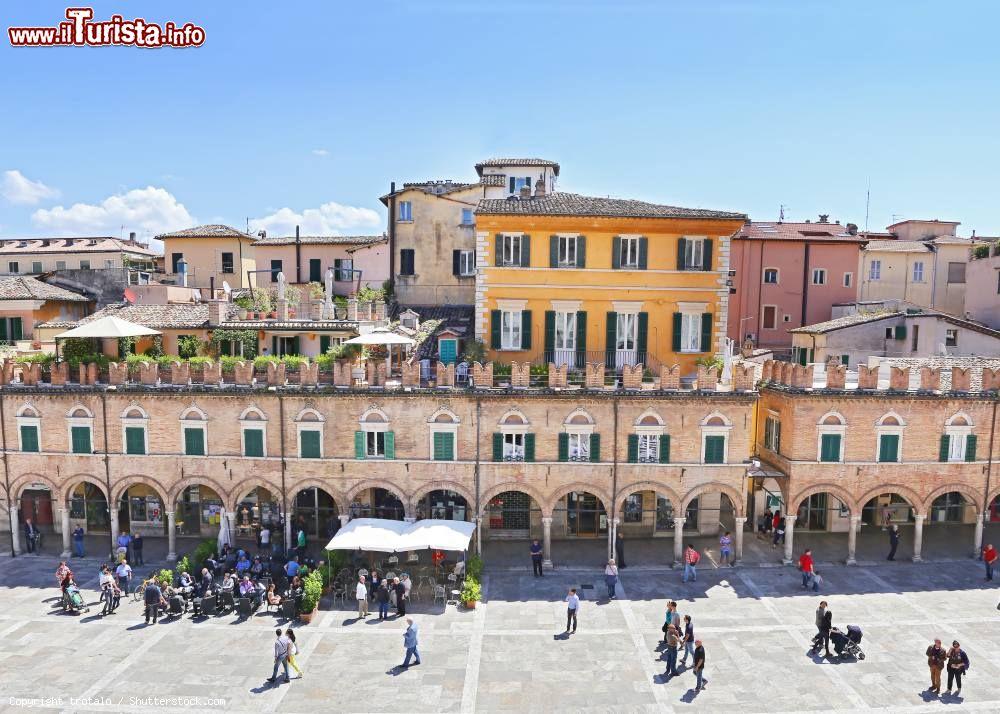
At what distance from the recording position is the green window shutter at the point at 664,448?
2695cm

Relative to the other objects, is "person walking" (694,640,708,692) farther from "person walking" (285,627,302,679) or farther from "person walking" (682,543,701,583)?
"person walking" (285,627,302,679)

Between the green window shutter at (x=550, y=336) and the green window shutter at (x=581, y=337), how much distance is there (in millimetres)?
1090

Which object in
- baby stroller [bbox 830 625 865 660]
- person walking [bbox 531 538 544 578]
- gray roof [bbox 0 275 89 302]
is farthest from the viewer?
gray roof [bbox 0 275 89 302]

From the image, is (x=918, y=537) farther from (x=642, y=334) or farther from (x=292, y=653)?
(x=292, y=653)

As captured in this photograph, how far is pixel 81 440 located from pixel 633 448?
912 inches

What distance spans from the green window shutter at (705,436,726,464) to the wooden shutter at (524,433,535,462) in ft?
23.0

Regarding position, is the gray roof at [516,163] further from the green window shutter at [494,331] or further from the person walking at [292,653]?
the person walking at [292,653]

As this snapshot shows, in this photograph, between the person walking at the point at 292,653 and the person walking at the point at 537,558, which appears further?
the person walking at the point at 537,558

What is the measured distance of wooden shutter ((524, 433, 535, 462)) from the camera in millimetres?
27031

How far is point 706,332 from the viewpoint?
3059 centimetres

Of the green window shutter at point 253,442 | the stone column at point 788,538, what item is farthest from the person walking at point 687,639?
the green window shutter at point 253,442

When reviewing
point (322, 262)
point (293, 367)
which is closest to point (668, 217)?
point (293, 367)

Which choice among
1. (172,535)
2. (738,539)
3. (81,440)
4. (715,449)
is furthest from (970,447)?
(81,440)

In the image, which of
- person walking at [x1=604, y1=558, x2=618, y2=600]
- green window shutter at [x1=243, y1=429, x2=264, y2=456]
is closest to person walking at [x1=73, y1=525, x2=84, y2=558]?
green window shutter at [x1=243, y1=429, x2=264, y2=456]
